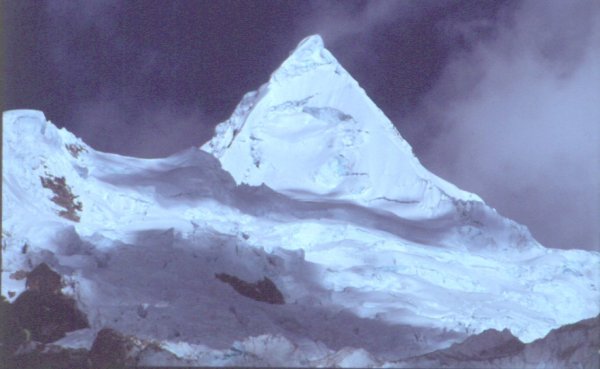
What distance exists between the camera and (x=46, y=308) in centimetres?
3084

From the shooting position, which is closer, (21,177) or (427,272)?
(21,177)

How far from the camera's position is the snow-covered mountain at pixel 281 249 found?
33344mm

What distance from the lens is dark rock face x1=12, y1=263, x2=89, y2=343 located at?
30156mm

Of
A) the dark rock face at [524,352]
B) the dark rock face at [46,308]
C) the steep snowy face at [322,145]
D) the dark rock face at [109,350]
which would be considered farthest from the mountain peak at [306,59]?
the dark rock face at [524,352]

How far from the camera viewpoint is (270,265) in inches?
1614

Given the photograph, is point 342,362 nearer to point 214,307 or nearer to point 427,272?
point 214,307

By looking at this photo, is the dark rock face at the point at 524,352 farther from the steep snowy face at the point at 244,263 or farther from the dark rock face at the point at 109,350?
the dark rock face at the point at 109,350

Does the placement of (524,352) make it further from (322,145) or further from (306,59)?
(306,59)

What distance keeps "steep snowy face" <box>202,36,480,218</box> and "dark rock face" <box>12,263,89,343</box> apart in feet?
86.2

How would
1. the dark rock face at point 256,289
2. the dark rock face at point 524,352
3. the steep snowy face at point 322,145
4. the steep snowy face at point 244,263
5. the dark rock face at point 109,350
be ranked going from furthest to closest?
1. the steep snowy face at point 322,145
2. the dark rock face at point 256,289
3. the steep snowy face at point 244,263
4. the dark rock face at point 109,350
5. the dark rock face at point 524,352

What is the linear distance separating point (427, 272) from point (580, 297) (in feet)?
25.2

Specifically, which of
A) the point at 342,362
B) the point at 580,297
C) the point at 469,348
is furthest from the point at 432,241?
the point at 342,362

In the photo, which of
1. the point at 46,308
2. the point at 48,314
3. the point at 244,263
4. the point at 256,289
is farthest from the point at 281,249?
the point at 48,314

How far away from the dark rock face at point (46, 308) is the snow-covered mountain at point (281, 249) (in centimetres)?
38
